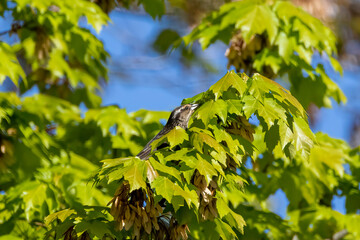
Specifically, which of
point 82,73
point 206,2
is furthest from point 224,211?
point 206,2

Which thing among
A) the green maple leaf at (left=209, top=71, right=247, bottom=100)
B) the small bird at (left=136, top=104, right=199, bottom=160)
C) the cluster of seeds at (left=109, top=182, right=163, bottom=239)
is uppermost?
the green maple leaf at (left=209, top=71, right=247, bottom=100)

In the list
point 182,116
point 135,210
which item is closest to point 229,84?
point 182,116

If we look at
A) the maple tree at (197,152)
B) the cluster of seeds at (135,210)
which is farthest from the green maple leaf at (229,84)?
the cluster of seeds at (135,210)

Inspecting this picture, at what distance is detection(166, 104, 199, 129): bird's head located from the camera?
2504mm

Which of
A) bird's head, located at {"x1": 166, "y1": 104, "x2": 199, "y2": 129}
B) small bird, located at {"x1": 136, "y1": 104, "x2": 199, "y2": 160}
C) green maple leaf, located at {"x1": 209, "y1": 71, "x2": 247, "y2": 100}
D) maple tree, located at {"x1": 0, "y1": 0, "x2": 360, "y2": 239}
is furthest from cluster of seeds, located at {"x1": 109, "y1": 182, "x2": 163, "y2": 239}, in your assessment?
green maple leaf, located at {"x1": 209, "y1": 71, "x2": 247, "y2": 100}

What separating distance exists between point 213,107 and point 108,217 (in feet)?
2.07

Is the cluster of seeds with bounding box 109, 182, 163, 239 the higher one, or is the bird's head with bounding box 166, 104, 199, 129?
the bird's head with bounding box 166, 104, 199, 129

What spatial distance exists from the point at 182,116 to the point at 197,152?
10.4 inches

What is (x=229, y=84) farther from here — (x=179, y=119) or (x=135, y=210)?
(x=135, y=210)

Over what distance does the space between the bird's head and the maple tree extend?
4cm

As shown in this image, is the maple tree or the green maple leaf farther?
the green maple leaf

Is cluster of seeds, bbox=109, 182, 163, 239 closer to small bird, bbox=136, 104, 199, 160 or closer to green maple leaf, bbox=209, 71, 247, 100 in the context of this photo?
small bird, bbox=136, 104, 199, 160

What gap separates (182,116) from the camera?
8.25 ft

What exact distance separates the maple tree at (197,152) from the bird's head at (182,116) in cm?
4
